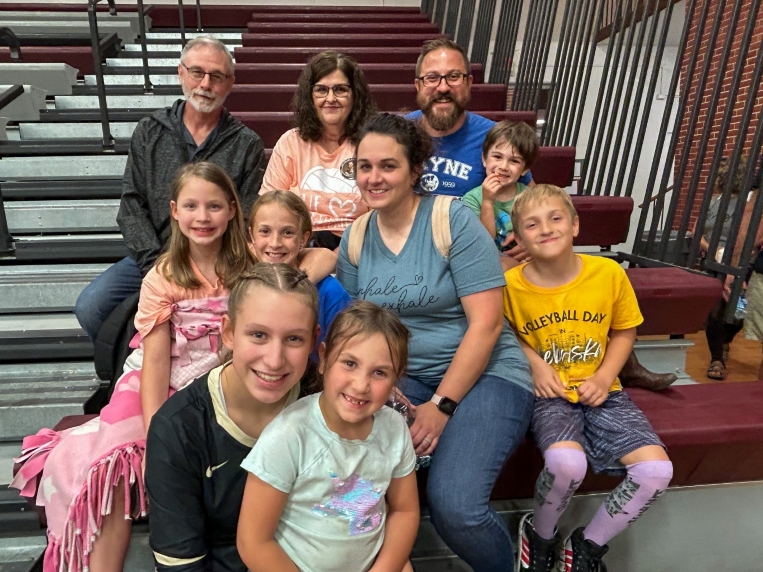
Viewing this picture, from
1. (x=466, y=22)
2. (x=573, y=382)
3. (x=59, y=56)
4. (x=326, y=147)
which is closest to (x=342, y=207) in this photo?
(x=326, y=147)

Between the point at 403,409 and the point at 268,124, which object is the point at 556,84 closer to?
the point at 268,124

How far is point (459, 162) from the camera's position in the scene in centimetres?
188

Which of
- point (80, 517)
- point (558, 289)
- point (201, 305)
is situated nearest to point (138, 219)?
point (201, 305)

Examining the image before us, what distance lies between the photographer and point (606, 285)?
144 cm

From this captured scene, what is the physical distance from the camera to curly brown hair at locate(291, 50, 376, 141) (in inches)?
70.0

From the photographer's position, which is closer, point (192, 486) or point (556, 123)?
point (192, 486)

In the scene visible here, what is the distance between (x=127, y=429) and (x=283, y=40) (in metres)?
3.41

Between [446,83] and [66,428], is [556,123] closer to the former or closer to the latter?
[446,83]

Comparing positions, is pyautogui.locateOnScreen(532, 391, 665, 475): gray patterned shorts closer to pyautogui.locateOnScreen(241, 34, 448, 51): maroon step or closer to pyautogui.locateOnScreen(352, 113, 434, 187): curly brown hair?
pyautogui.locateOnScreen(352, 113, 434, 187): curly brown hair

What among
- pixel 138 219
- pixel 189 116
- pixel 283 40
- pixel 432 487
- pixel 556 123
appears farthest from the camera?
pixel 283 40

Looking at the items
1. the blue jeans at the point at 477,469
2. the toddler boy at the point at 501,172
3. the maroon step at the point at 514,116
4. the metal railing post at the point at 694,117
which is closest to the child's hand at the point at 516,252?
the toddler boy at the point at 501,172

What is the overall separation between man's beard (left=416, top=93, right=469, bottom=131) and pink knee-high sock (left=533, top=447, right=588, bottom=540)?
1.06 m

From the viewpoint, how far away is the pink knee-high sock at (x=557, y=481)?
1273mm

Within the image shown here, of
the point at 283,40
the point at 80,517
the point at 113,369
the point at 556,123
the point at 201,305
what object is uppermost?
the point at 283,40
